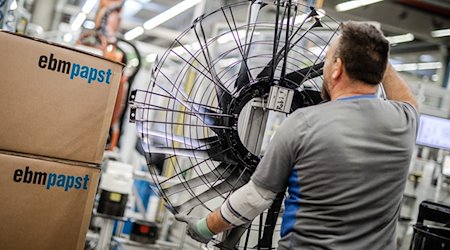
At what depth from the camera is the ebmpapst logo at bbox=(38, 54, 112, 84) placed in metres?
1.70

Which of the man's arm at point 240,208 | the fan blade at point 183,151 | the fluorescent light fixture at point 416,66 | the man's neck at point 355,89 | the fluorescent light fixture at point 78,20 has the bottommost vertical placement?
the man's arm at point 240,208

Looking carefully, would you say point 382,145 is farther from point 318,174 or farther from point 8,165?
point 8,165

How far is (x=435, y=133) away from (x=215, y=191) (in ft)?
16.1

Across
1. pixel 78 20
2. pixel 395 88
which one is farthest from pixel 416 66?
pixel 395 88

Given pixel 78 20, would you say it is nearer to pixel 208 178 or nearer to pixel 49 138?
pixel 49 138

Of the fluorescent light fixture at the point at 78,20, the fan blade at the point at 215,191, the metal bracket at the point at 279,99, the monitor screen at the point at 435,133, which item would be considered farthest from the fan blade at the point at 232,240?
the fluorescent light fixture at the point at 78,20

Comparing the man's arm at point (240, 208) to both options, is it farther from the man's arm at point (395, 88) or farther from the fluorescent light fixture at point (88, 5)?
the fluorescent light fixture at point (88, 5)

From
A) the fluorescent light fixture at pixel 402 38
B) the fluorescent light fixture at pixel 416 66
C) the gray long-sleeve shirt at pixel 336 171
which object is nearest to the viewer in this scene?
the gray long-sleeve shirt at pixel 336 171

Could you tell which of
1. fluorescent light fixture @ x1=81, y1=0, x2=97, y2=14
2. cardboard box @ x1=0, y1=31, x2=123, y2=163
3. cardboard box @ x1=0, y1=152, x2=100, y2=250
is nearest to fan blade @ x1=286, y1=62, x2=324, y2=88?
cardboard box @ x1=0, y1=31, x2=123, y2=163

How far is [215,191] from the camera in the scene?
162 centimetres

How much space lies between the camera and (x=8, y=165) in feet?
5.41

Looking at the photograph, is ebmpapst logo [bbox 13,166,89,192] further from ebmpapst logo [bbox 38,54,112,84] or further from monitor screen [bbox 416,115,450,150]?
monitor screen [bbox 416,115,450,150]

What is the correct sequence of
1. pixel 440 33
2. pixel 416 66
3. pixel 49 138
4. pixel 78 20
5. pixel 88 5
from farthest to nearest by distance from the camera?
pixel 416 66, pixel 78 20, pixel 88 5, pixel 440 33, pixel 49 138

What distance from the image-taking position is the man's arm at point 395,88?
62.5 inches
